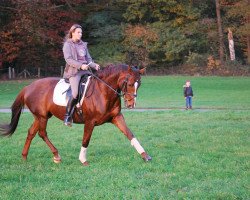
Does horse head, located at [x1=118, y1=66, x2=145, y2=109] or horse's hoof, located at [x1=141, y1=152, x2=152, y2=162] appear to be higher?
horse head, located at [x1=118, y1=66, x2=145, y2=109]

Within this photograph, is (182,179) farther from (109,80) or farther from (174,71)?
(174,71)

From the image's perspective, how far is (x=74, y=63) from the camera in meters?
9.45

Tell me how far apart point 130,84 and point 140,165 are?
62.4 inches

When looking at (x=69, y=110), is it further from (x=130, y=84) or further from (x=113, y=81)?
(x=130, y=84)

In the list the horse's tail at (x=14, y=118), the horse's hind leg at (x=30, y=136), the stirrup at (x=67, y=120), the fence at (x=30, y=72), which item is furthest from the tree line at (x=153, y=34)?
the stirrup at (x=67, y=120)

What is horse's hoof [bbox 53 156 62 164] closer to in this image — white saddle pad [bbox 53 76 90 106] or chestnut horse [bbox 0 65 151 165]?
chestnut horse [bbox 0 65 151 165]

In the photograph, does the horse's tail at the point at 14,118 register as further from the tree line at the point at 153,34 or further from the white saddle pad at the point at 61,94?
the tree line at the point at 153,34

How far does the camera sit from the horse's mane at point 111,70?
9406 mm

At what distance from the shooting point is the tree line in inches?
2004

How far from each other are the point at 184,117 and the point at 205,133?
4976 mm

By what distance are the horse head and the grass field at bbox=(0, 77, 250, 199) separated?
122 cm

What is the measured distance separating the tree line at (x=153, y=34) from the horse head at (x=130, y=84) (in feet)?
133

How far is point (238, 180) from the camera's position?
289 inches

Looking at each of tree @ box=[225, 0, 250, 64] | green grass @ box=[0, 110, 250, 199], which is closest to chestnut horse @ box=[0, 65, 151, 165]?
green grass @ box=[0, 110, 250, 199]
